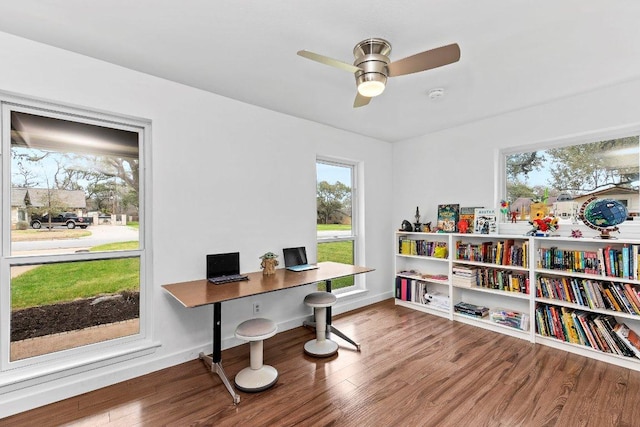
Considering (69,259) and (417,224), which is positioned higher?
(417,224)

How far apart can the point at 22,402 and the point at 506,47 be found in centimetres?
418

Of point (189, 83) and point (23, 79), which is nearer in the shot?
point (23, 79)

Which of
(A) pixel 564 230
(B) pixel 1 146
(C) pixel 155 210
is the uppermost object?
(B) pixel 1 146

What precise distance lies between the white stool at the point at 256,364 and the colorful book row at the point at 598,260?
281 cm

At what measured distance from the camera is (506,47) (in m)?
2.10

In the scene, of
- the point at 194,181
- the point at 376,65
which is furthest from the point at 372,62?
the point at 194,181

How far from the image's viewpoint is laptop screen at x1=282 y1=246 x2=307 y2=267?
3.33m

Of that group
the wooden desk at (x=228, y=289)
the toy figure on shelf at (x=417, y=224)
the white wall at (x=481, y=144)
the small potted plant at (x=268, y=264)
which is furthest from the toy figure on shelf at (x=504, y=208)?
the small potted plant at (x=268, y=264)

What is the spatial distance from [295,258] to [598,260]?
2.92m

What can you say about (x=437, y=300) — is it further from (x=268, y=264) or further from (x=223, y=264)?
(x=223, y=264)

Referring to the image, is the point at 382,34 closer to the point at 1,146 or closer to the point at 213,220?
the point at 213,220

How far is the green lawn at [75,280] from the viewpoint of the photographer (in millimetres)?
2131

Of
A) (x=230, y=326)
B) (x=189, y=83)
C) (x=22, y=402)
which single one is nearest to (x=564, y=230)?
(x=230, y=326)

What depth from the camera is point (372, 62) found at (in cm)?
194
